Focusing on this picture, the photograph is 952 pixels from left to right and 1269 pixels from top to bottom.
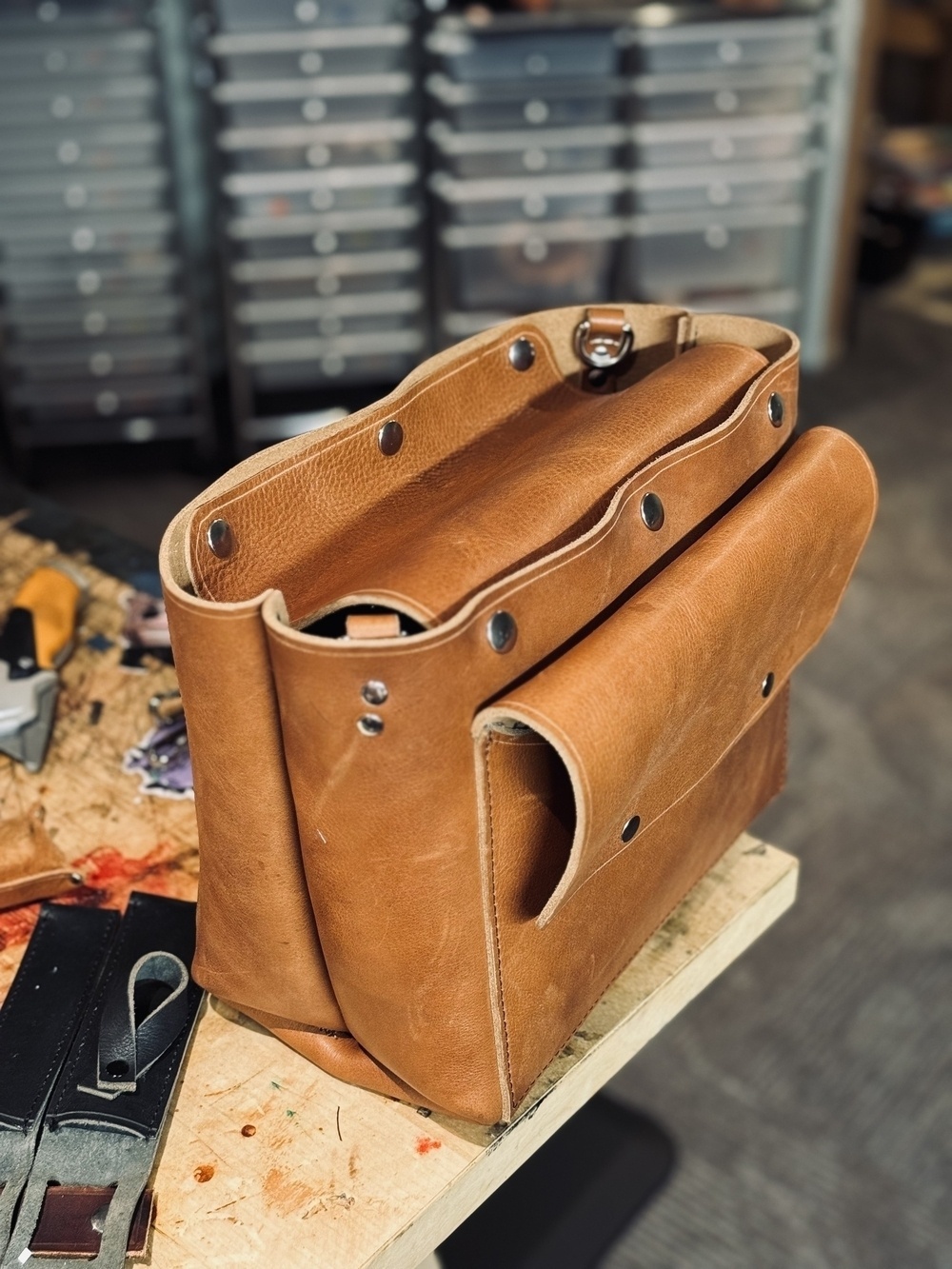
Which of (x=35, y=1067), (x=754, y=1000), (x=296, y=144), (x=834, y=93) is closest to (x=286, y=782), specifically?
(x=35, y=1067)

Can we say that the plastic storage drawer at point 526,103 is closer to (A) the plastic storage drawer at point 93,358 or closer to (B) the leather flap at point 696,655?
(A) the plastic storage drawer at point 93,358

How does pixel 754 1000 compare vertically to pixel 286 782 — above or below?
below

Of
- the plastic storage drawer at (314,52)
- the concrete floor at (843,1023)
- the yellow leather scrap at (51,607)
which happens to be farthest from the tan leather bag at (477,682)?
the plastic storage drawer at (314,52)

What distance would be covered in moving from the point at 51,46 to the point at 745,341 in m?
2.39

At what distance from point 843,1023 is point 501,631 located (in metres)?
1.31

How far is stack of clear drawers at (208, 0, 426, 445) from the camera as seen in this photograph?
294 cm

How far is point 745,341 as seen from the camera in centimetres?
104

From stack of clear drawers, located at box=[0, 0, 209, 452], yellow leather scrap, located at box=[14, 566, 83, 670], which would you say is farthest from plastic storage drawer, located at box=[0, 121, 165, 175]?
yellow leather scrap, located at box=[14, 566, 83, 670]

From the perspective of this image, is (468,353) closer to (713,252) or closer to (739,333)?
(739,333)

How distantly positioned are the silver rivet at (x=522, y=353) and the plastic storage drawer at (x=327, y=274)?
229 centimetres

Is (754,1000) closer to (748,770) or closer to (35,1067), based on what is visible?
(748,770)

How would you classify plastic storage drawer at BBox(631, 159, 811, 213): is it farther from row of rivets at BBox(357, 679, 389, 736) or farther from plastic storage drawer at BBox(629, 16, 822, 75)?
row of rivets at BBox(357, 679, 389, 736)

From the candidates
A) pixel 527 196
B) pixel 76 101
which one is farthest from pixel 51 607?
pixel 527 196

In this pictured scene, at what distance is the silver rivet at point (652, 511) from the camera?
0.85 m
